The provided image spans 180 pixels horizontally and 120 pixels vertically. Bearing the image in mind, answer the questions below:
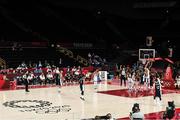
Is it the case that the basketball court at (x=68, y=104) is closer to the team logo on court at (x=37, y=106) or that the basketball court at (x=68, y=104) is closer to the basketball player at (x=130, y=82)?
the team logo on court at (x=37, y=106)

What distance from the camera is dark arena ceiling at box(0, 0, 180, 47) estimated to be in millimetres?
42281

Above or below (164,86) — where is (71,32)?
above

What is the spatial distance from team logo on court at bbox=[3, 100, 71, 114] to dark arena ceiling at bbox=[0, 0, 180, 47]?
65.8 ft

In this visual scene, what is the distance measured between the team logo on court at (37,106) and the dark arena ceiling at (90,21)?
20068 millimetres

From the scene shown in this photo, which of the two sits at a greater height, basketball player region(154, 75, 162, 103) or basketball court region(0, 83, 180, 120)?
basketball player region(154, 75, 162, 103)

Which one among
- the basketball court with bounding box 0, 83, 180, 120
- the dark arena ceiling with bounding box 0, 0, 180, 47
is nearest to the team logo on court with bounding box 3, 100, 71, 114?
the basketball court with bounding box 0, 83, 180, 120

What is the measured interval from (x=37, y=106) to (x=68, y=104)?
1787 mm

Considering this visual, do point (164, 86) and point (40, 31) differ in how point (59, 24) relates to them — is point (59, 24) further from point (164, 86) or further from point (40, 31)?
point (164, 86)

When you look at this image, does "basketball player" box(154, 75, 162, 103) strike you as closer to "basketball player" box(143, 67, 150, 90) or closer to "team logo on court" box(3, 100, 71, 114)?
"team logo on court" box(3, 100, 71, 114)

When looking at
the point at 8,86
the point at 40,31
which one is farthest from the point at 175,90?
the point at 40,31

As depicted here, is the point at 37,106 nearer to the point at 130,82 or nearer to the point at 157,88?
the point at 157,88

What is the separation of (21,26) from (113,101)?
911 inches

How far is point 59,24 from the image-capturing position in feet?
151

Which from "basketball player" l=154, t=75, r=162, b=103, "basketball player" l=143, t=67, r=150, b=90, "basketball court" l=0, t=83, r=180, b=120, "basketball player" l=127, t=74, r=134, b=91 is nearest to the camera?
"basketball court" l=0, t=83, r=180, b=120
